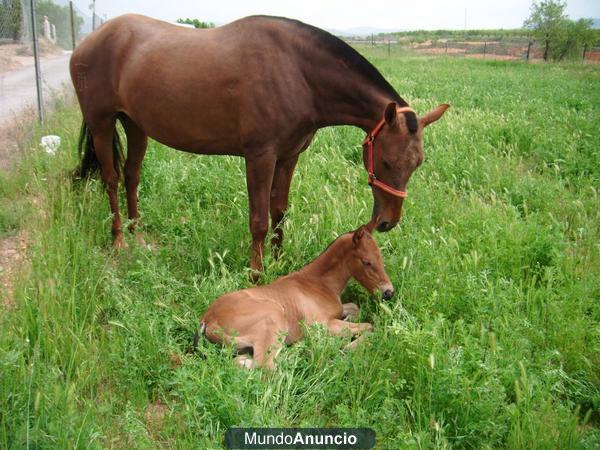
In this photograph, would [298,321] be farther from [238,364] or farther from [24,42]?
[24,42]

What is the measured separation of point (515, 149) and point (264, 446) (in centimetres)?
680

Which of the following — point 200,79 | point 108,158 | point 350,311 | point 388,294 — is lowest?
point 350,311

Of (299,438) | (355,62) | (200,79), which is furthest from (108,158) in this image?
(299,438)

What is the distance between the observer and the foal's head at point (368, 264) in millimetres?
→ 3951

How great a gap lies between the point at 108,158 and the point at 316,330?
3.27m

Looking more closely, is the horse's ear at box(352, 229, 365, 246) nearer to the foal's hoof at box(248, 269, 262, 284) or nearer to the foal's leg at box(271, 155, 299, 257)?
the foal's hoof at box(248, 269, 262, 284)

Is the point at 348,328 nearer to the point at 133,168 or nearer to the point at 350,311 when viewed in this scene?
the point at 350,311

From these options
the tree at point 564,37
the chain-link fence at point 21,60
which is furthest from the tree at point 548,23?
the chain-link fence at point 21,60

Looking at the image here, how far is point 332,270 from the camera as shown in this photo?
4156 mm

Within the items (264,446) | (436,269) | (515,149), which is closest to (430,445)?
(264,446)

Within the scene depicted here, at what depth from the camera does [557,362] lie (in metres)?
3.37

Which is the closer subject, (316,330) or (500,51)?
(316,330)

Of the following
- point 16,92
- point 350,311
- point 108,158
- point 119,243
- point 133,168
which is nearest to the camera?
point 350,311

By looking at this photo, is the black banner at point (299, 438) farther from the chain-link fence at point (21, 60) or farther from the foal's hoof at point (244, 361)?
the chain-link fence at point (21, 60)
